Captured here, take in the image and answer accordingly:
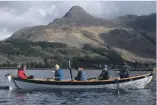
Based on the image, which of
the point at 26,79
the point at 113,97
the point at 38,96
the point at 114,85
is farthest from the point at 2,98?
the point at 114,85

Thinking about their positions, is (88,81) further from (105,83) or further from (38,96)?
(38,96)

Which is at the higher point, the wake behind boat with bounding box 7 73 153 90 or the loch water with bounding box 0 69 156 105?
the wake behind boat with bounding box 7 73 153 90

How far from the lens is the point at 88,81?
47469 millimetres

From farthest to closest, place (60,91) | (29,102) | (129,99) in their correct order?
(60,91) < (129,99) < (29,102)

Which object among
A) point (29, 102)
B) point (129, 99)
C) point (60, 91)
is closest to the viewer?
point (29, 102)

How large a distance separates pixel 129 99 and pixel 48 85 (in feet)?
40.6

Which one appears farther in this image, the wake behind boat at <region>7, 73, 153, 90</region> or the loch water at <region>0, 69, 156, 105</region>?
the wake behind boat at <region>7, 73, 153, 90</region>

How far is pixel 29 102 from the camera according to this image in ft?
121

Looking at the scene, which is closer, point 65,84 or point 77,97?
point 77,97

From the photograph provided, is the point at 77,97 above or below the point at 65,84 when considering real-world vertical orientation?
below

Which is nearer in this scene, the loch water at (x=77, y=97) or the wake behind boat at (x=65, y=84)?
the loch water at (x=77, y=97)

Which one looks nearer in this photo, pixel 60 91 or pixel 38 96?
pixel 38 96

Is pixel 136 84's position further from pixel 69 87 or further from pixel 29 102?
pixel 29 102

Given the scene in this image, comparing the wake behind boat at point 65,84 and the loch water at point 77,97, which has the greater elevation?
the wake behind boat at point 65,84
